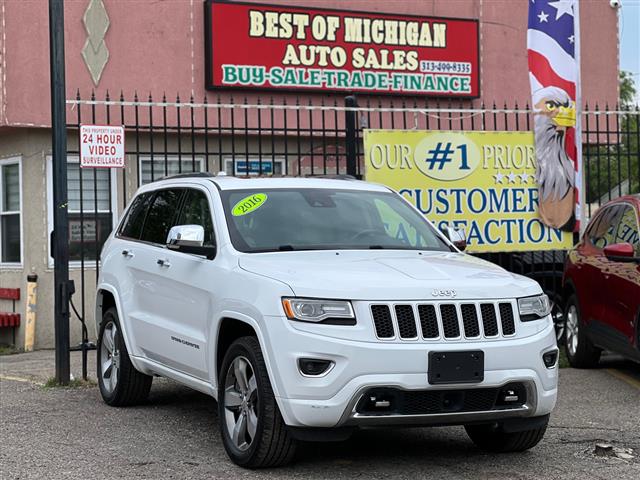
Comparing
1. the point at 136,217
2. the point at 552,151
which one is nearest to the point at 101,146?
the point at 136,217

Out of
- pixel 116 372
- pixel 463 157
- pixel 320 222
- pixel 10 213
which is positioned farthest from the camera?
pixel 10 213

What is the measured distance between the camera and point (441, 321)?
607 cm

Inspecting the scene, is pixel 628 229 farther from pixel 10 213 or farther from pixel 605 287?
pixel 10 213

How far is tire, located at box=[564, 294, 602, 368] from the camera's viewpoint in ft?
35.5

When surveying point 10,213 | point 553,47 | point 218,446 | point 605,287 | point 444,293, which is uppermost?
point 553,47

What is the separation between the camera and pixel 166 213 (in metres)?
8.41

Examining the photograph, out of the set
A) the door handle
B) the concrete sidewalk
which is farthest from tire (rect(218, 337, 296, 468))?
the concrete sidewalk

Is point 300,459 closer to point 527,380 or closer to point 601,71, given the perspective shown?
point 527,380

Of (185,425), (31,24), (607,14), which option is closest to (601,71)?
(607,14)

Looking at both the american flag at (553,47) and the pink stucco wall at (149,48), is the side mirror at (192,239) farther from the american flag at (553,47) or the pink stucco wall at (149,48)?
the pink stucco wall at (149,48)

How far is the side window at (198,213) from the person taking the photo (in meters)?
7.40

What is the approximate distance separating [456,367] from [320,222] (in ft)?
6.04

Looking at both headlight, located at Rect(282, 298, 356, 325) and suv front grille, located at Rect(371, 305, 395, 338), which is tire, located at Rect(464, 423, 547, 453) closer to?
suv front grille, located at Rect(371, 305, 395, 338)

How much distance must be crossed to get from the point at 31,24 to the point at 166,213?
6.94 meters
